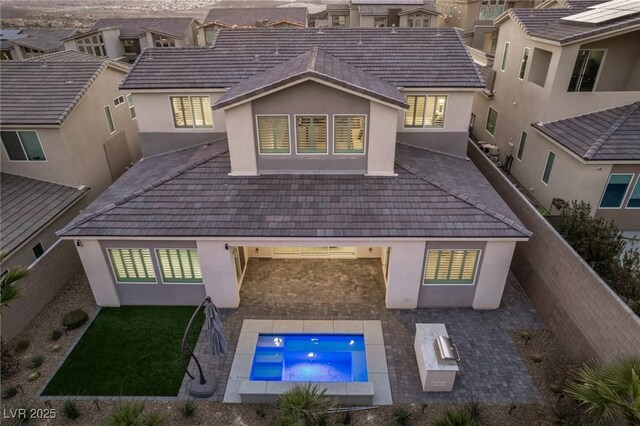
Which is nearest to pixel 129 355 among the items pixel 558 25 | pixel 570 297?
pixel 570 297

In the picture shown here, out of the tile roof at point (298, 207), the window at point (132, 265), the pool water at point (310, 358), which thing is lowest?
the pool water at point (310, 358)

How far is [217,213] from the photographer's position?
14531mm

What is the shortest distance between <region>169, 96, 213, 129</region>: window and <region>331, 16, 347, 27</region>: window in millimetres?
44791

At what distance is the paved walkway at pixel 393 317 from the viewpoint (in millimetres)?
12227

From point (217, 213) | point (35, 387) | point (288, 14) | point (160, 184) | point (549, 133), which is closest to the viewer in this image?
point (35, 387)

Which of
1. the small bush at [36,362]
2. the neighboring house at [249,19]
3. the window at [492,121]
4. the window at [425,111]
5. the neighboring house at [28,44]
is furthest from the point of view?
the neighboring house at [249,19]

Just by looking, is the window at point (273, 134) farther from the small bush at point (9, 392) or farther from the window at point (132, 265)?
the small bush at point (9, 392)

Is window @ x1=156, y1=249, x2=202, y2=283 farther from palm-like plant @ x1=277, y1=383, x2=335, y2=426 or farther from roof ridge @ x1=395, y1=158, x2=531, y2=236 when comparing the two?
roof ridge @ x1=395, y1=158, x2=531, y2=236

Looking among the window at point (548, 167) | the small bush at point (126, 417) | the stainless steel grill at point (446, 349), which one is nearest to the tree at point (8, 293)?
the small bush at point (126, 417)

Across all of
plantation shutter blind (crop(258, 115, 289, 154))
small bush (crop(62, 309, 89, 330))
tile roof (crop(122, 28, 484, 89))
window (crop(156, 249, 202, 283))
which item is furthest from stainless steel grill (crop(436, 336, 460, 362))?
small bush (crop(62, 309, 89, 330))

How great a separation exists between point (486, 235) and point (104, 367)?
45.5 feet

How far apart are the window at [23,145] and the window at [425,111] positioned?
1797 cm

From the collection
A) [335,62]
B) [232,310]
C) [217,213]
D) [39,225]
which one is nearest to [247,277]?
[232,310]

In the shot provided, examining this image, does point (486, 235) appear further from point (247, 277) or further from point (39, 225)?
point (39, 225)
